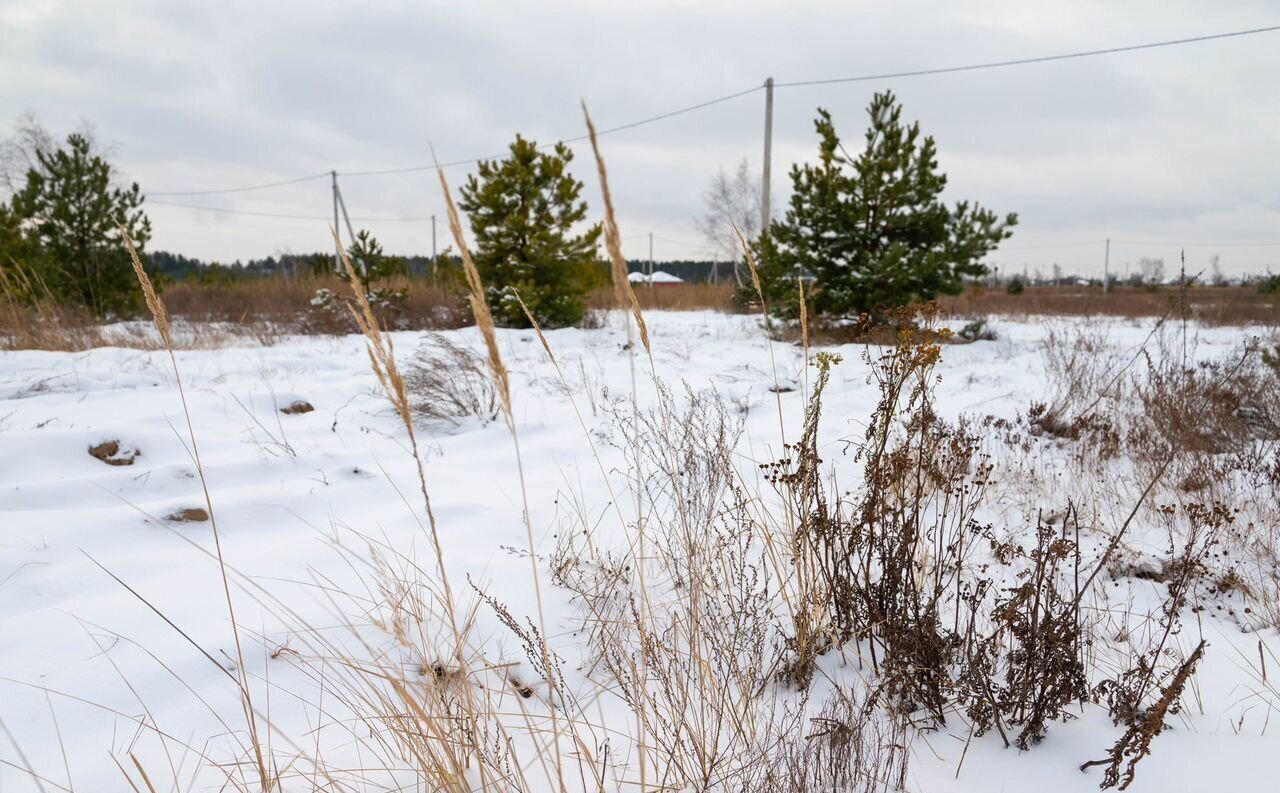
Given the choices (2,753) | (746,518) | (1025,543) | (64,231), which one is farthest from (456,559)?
(64,231)

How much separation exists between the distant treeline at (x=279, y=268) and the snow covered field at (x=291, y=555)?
52.0 inches

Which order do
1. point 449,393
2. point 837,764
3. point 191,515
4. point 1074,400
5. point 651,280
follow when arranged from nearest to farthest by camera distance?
point 837,764 → point 191,515 → point 449,393 → point 1074,400 → point 651,280

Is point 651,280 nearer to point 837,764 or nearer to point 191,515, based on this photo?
point 191,515

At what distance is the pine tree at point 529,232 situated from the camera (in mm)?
10742

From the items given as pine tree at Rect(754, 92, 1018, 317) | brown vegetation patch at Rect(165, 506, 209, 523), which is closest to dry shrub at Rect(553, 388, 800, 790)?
brown vegetation patch at Rect(165, 506, 209, 523)

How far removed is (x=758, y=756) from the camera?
4.88 ft

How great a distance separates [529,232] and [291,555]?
9402 millimetres

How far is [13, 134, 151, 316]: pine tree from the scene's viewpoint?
34.5 ft

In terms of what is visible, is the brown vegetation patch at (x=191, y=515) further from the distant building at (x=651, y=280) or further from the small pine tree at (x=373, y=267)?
the distant building at (x=651, y=280)

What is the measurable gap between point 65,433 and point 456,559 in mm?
2524

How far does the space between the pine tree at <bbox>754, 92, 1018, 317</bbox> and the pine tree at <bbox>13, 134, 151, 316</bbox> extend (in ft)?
35.5

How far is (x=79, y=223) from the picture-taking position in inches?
421

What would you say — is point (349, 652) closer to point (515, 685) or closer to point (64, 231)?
point (515, 685)

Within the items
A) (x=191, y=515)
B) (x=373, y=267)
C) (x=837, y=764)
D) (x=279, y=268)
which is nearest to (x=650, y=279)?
(x=279, y=268)
